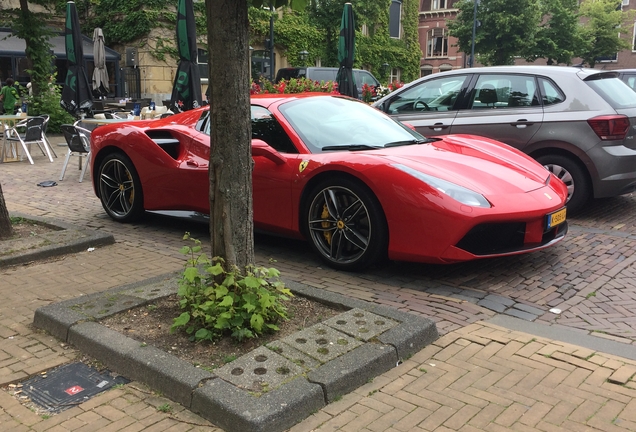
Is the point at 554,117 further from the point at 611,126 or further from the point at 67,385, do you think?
the point at 67,385

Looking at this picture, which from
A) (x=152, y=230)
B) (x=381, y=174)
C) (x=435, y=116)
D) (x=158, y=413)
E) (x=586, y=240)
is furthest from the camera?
(x=435, y=116)

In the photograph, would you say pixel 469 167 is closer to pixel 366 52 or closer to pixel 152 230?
pixel 152 230

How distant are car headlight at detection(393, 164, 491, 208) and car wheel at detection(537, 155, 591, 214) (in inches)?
107

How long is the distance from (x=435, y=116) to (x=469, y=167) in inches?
116

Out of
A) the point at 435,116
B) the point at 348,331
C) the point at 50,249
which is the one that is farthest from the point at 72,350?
the point at 435,116

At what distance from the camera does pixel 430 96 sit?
766cm

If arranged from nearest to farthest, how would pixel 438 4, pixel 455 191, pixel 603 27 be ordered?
pixel 455 191 → pixel 603 27 → pixel 438 4

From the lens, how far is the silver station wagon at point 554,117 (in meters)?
6.38

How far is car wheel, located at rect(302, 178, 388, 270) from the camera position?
4.50 m

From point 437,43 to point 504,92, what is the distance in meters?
52.3

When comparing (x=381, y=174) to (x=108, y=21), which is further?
(x=108, y=21)

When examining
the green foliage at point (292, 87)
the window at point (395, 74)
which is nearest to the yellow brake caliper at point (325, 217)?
the green foliage at point (292, 87)

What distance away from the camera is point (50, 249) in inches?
201

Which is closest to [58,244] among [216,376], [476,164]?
[216,376]
